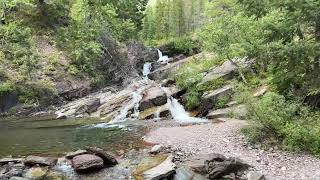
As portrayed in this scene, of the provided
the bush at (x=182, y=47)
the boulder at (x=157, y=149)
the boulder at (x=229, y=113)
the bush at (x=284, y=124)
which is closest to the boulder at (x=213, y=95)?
the boulder at (x=229, y=113)

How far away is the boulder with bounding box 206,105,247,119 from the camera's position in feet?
76.2

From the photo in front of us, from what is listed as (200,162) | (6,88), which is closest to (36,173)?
(200,162)

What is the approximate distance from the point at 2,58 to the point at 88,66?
9.68 meters

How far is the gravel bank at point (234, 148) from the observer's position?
46.3 ft

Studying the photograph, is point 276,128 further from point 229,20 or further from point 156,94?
point 156,94

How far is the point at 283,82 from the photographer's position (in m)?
20.1

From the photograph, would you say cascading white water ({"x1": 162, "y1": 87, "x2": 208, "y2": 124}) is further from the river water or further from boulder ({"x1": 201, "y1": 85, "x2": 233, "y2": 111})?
the river water

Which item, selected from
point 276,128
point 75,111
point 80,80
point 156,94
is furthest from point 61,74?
point 276,128

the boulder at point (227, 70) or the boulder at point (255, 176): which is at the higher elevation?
the boulder at point (227, 70)

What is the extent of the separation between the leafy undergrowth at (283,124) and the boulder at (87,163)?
715cm

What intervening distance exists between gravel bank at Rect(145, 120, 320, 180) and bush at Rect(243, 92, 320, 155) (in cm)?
65

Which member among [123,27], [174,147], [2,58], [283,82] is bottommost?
[174,147]

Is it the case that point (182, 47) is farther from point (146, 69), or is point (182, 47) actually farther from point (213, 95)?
point (213, 95)

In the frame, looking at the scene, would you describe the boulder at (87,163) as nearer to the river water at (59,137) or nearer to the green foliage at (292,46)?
the river water at (59,137)
